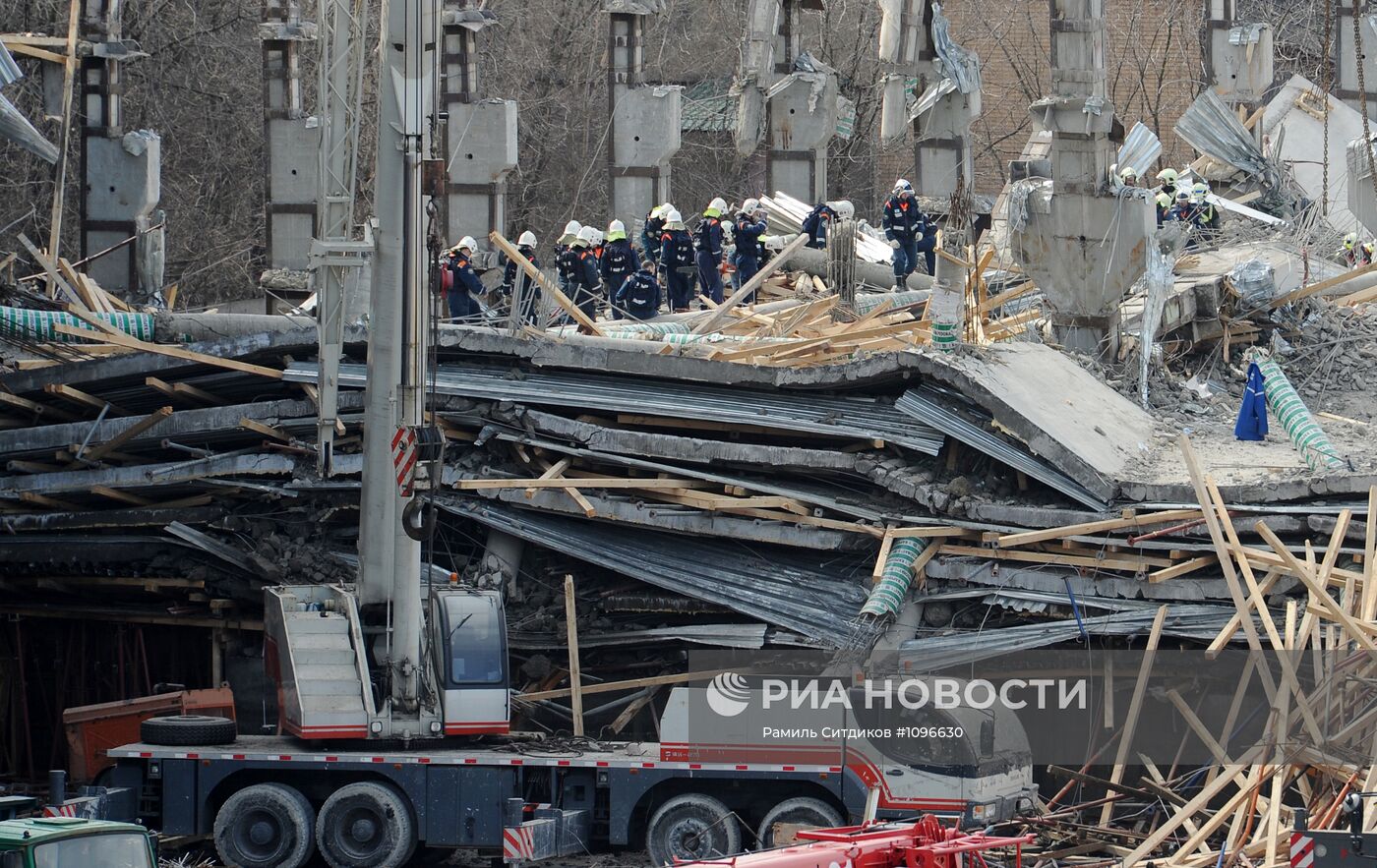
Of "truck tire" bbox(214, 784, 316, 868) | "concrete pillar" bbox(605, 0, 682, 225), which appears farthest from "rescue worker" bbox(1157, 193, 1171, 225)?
"truck tire" bbox(214, 784, 316, 868)

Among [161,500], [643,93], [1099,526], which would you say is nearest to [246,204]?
[643,93]

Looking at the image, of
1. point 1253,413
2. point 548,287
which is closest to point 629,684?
point 548,287

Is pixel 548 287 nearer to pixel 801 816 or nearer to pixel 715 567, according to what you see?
pixel 715 567

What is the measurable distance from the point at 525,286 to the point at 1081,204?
21.8 feet

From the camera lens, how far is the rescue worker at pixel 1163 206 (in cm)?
2916

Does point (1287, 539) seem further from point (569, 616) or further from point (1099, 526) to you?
point (569, 616)

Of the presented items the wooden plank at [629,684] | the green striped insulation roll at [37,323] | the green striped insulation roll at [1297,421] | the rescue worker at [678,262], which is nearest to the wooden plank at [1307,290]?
the green striped insulation roll at [1297,421]

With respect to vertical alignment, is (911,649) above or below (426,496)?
below

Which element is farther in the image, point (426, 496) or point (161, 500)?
point (161, 500)

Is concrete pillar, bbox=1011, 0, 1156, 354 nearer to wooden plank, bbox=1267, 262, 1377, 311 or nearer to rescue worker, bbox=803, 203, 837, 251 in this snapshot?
rescue worker, bbox=803, 203, 837, 251

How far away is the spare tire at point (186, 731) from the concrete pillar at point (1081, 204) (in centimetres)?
1110

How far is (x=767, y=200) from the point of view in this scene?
30281 mm

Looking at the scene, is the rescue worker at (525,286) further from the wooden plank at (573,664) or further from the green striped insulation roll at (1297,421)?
the green striped insulation roll at (1297,421)

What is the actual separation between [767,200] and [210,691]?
14.3 metres
